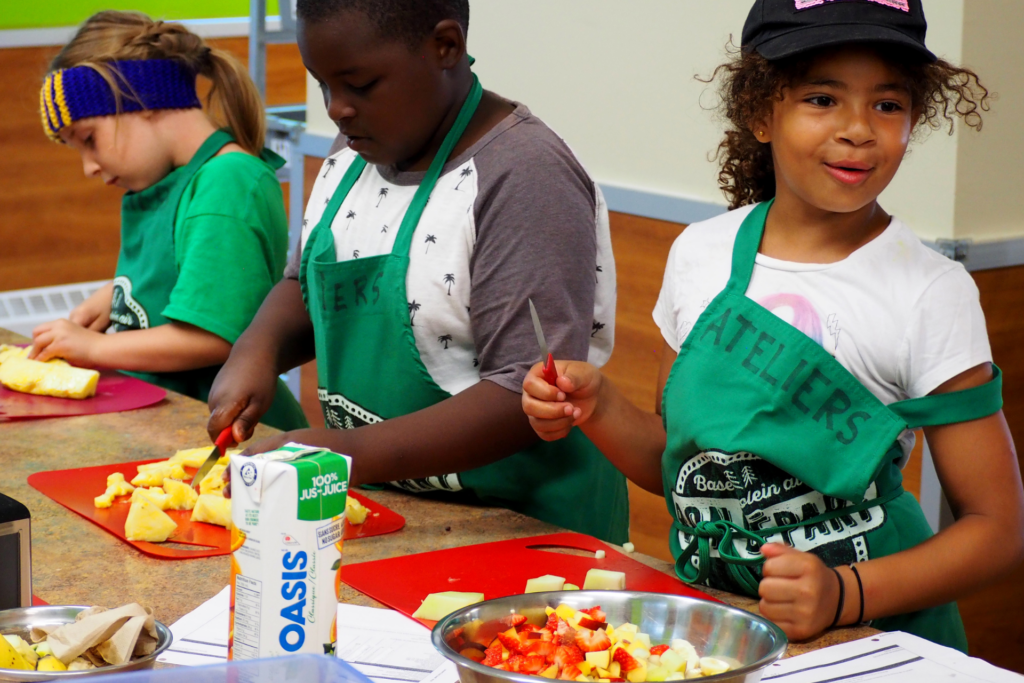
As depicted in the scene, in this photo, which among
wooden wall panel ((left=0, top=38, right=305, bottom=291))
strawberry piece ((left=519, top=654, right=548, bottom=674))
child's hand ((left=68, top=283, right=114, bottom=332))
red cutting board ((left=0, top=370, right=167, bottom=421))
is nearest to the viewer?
strawberry piece ((left=519, top=654, right=548, bottom=674))

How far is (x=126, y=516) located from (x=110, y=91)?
109cm

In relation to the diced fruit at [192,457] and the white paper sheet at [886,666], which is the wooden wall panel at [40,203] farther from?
the white paper sheet at [886,666]

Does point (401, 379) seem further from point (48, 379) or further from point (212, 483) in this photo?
point (48, 379)

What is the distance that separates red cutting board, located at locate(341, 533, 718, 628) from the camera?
4.43 ft

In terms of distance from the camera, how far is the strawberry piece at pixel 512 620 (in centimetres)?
108

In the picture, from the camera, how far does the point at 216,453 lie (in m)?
1.63

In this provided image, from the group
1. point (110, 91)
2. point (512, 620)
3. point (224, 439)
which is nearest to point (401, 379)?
point (224, 439)

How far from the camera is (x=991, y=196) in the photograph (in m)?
2.30

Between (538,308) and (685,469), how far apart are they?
11.5 inches

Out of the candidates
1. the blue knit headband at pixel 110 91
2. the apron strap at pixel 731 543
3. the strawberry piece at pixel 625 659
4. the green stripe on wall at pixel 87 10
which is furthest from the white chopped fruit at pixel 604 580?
the green stripe on wall at pixel 87 10

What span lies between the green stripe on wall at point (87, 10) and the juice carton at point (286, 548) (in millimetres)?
4619

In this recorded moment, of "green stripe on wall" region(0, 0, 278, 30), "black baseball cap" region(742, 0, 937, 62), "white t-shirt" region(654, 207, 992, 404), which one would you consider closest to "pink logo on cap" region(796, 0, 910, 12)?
"black baseball cap" region(742, 0, 937, 62)

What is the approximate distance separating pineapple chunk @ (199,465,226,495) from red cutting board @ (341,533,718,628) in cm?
31

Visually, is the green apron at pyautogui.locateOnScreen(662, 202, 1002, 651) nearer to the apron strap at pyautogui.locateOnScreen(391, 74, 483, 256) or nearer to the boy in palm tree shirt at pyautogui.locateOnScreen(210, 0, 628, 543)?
the boy in palm tree shirt at pyautogui.locateOnScreen(210, 0, 628, 543)
